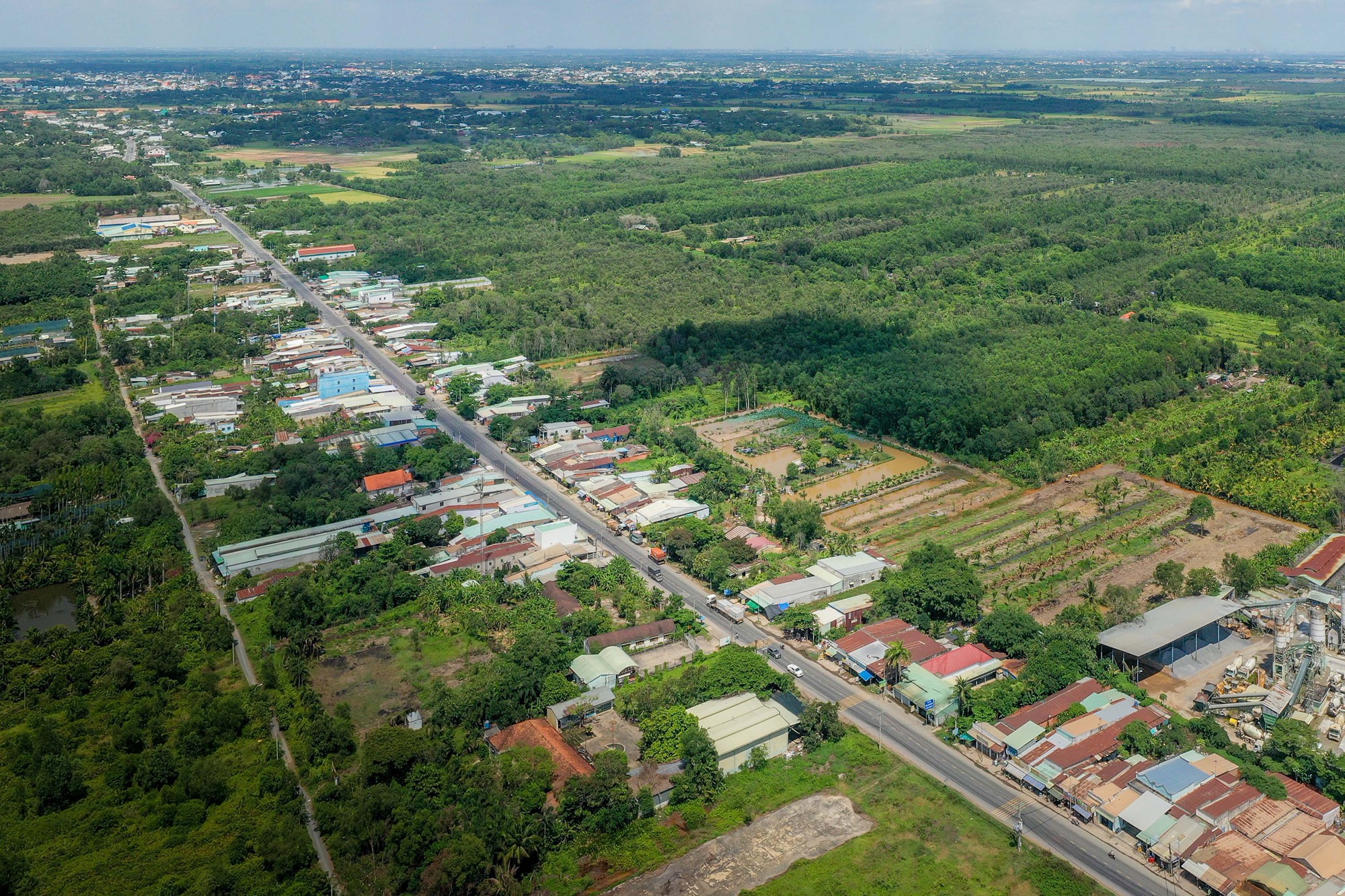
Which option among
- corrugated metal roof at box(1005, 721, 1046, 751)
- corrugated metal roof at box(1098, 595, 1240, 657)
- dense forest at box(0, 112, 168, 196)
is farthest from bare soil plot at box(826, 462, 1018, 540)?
dense forest at box(0, 112, 168, 196)

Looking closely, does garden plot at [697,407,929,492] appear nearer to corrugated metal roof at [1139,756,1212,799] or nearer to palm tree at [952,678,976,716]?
palm tree at [952,678,976,716]

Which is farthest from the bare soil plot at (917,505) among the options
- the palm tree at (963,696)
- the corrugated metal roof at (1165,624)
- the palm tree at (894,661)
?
the palm tree at (963,696)

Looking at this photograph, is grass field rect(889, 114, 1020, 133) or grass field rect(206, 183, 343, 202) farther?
grass field rect(889, 114, 1020, 133)

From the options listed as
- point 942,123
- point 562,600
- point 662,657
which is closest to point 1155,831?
point 662,657

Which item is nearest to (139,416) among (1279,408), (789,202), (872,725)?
(872,725)

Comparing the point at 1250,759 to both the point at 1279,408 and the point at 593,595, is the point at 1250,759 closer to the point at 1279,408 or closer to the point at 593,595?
the point at 593,595

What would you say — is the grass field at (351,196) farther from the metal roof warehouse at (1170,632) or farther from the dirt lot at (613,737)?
the metal roof warehouse at (1170,632)
